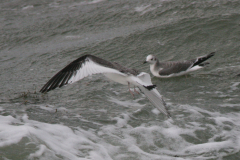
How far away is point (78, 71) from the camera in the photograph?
5.25 metres

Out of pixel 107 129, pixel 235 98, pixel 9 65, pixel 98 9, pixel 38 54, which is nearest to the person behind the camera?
pixel 107 129

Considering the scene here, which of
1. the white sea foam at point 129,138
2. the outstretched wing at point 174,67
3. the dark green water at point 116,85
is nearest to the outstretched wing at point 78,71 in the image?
the dark green water at point 116,85

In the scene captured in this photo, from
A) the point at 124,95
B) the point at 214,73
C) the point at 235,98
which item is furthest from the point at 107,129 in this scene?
the point at 214,73

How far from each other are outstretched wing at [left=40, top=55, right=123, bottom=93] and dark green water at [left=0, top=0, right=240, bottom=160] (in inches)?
21.9

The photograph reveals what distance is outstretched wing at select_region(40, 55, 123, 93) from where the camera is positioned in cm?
511

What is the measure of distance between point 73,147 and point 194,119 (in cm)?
196

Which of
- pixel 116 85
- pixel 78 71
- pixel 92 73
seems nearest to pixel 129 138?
pixel 92 73

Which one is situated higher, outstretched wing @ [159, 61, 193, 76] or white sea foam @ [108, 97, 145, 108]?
outstretched wing @ [159, 61, 193, 76]

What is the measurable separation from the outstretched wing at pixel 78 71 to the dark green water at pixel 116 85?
56cm

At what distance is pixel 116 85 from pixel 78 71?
2.03 m

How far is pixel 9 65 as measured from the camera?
8914 mm

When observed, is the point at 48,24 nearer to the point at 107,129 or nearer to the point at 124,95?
the point at 124,95

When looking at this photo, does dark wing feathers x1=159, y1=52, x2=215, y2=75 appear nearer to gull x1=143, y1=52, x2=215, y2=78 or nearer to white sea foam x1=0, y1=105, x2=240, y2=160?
gull x1=143, y1=52, x2=215, y2=78

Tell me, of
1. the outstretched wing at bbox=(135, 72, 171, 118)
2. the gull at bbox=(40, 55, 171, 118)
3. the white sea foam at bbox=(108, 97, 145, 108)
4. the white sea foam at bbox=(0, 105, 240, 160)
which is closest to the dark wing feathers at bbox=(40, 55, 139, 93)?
the gull at bbox=(40, 55, 171, 118)
